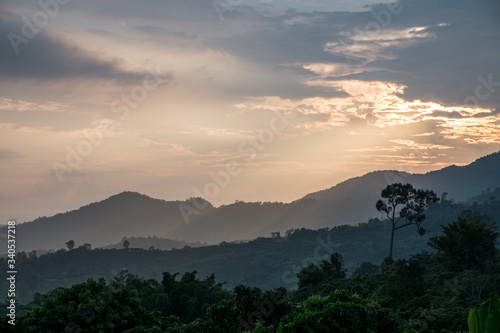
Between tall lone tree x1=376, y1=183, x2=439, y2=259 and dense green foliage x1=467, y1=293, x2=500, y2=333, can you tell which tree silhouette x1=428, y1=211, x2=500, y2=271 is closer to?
tall lone tree x1=376, y1=183, x2=439, y2=259

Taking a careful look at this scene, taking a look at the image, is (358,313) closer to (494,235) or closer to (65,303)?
(65,303)

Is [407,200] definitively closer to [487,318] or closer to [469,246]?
[469,246]

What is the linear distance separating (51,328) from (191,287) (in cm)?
2222

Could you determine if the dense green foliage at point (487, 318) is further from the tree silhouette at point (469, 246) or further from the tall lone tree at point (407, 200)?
the tall lone tree at point (407, 200)

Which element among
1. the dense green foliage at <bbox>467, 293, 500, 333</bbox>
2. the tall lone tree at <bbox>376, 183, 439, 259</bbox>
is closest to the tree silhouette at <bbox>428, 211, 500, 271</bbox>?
the tall lone tree at <bbox>376, 183, 439, 259</bbox>

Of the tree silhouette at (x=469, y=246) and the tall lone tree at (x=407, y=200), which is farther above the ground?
the tall lone tree at (x=407, y=200)

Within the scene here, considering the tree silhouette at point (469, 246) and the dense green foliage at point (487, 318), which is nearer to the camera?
the dense green foliage at point (487, 318)

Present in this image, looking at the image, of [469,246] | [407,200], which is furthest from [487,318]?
[407,200]

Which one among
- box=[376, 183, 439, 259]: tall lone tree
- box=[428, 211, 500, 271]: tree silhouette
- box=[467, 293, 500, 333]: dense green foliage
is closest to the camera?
box=[467, 293, 500, 333]: dense green foliage

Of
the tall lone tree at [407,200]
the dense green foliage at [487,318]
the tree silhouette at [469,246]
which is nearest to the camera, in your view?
the dense green foliage at [487,318]

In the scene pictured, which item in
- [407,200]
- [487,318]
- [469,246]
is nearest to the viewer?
[487,318]

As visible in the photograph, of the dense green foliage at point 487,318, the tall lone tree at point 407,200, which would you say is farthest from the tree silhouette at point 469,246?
the dense green foliage at point 487,318

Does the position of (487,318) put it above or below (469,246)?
above

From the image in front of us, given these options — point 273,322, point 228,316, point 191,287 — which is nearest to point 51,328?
point 228,316
